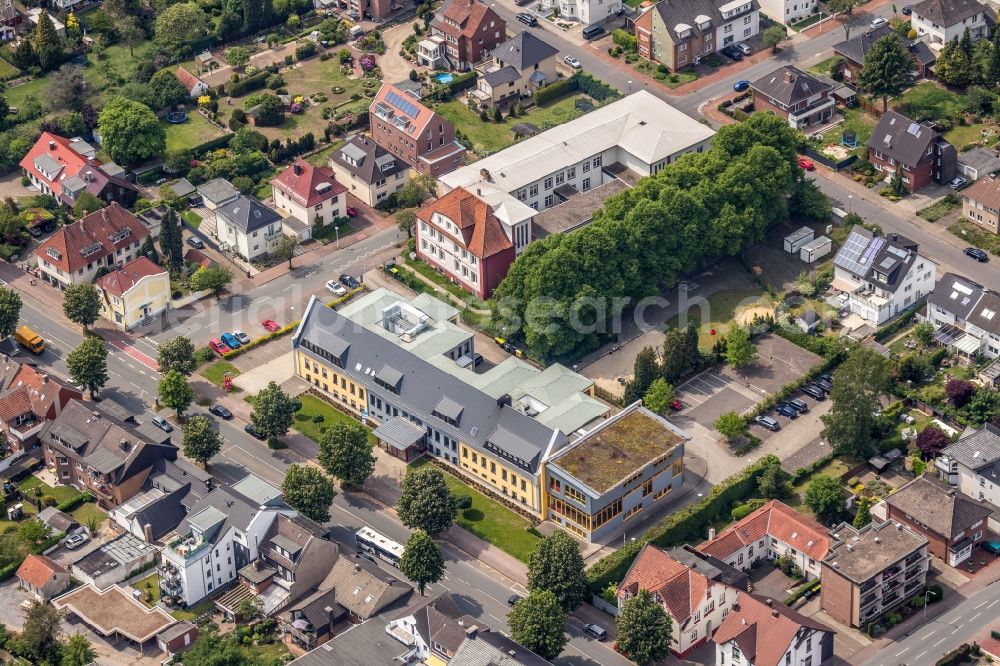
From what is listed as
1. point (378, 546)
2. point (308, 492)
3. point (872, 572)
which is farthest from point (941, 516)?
point (308, 492)

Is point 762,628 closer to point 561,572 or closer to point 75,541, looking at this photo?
point 561,572

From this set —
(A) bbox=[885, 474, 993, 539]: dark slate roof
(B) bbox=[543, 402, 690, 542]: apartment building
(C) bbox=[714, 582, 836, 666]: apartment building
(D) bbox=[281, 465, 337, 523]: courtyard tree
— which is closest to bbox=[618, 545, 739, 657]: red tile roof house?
(C) bbox=[714, 582, 836, 666]: apartment building

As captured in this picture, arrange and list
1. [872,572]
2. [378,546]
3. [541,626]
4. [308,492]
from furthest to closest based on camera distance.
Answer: [308,492]
[378,546]
[872,572]
[541,626]

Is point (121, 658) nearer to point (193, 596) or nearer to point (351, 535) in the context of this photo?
point (193, 596)

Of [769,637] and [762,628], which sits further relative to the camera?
[762,628]

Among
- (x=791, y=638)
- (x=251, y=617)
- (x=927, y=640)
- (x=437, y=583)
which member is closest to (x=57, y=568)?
(x=251, y=617)

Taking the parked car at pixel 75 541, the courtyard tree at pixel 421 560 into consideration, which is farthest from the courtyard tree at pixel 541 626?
the parked car at pixel 75 541

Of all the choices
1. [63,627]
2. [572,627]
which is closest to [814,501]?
[572,627]

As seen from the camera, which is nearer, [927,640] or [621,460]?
[927,640]

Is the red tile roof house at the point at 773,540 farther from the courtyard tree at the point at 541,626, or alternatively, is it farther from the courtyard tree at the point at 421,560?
the courtyard tree at the point at 421,560
